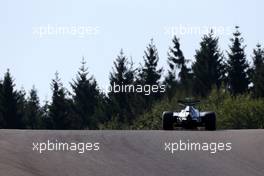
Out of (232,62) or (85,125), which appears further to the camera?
(85,125)

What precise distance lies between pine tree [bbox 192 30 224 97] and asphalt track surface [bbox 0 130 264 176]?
70383mm

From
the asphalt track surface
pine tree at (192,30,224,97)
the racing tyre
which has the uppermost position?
pine tree at (192,30,224,97)

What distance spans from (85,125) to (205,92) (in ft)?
59.2

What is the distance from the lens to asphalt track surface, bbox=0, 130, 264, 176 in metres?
9.56

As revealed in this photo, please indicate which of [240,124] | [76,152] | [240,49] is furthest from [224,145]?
[240,49]

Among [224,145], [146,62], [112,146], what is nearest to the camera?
[112,146]

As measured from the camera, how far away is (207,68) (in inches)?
3327

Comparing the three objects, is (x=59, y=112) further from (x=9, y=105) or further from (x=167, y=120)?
(x=167, y=120)

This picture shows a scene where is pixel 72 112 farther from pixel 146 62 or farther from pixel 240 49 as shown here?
pixel 240 49

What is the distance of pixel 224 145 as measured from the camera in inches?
504

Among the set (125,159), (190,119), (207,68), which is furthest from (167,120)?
(207,68)

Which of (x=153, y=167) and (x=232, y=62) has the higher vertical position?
(x=232, y=62)

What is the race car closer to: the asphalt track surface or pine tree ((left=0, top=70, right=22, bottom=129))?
the asphalt track surface

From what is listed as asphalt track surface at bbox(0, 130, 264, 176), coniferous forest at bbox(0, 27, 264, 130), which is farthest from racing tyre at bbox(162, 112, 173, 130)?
coniferous forest at bbox(0, 27, 264, 130)
